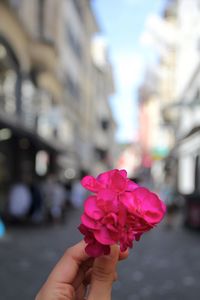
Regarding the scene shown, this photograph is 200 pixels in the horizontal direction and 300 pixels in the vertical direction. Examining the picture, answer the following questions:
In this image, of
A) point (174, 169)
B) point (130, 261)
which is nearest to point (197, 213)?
point (130, 261)

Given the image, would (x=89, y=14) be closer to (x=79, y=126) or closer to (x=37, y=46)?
(x=79, y=126)

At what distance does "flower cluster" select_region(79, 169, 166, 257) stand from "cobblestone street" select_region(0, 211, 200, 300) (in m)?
6.02

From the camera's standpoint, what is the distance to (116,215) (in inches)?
60.6

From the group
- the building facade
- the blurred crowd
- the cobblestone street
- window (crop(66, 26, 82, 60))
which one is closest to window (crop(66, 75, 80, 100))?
the building facade

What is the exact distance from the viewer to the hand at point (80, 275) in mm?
1599

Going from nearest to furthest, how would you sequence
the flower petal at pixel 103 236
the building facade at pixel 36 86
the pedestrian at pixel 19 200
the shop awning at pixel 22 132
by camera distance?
the flower petal at pixel 103 236 → the shop awning at pixel 22 132 → the pedestrian at pixel 19 200 → the building facade at pixel 36 86

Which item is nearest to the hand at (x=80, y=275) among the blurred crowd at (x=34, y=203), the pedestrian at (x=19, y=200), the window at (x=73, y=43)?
the blurred crowd at (x=34, y=203)

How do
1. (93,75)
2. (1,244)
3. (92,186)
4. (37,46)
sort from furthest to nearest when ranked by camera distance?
1. (93,75)
2. (37,46)
3. (1,244)
4. (92,186)

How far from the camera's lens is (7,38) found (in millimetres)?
21391

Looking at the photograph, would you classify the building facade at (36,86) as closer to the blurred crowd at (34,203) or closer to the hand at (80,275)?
the blurred crowd at (34,203)

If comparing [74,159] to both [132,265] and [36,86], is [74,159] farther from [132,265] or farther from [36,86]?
[132,265]

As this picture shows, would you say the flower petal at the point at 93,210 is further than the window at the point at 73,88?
No

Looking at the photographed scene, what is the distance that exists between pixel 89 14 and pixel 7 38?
2963 cm

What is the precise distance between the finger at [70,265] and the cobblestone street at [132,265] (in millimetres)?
5869
